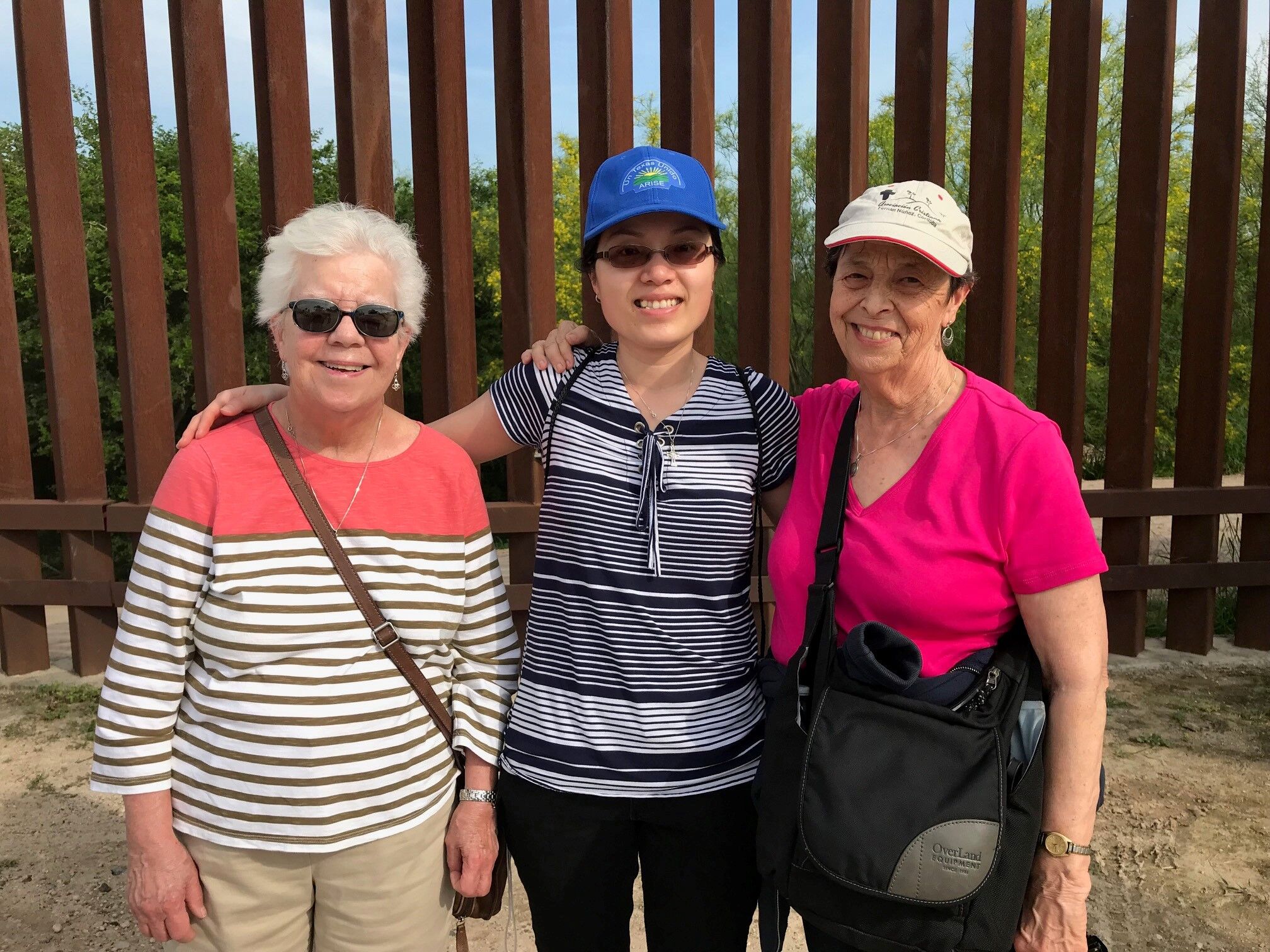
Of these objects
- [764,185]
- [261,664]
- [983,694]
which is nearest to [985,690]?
[983,694]

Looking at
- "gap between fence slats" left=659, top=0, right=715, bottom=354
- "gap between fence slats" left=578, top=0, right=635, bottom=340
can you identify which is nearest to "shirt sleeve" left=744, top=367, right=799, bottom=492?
"gap between fence slats" left=659, top=0, right=715, bottom=354

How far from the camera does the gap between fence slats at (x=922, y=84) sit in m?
4.29

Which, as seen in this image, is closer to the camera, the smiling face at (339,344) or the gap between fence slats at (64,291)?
the smiling face at (339,344)

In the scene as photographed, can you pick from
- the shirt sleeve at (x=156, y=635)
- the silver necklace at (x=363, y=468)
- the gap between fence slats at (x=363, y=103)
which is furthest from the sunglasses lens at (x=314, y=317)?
the gap between fence slats at (x=363, y=103)

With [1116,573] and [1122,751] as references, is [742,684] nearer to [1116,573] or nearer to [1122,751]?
[1122,751]

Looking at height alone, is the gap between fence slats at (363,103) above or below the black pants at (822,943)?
above

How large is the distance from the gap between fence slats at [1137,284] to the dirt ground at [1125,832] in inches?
27.8

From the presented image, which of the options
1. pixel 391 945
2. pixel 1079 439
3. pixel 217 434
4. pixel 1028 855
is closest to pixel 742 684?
pixel 1028 855

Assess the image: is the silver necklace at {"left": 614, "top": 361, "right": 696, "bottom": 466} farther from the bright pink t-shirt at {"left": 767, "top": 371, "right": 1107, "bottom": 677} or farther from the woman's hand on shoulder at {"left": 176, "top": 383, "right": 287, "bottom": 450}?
the woman's hand on shoulder at {"left": 176, "top": 383, "right": 287, "bottom": 450}

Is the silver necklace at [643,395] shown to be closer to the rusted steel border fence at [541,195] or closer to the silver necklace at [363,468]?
the silver necklace at [363,468]

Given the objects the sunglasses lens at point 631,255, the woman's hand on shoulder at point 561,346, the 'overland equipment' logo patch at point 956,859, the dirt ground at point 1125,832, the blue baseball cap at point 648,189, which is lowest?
the dirt ground at point 1125,832

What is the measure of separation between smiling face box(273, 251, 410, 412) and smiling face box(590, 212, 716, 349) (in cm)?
44

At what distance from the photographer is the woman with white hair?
1593 millimetres

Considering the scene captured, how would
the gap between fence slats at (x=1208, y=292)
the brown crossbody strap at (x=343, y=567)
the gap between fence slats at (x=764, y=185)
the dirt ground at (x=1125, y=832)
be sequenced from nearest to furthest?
the brown crossbody strap at (x=343, y=567) < the dirt ground at (x=1125, y=832) < the gap between fence slats at (x=764, y=185) < the gap between fence slats at (x=1208, y=292)
